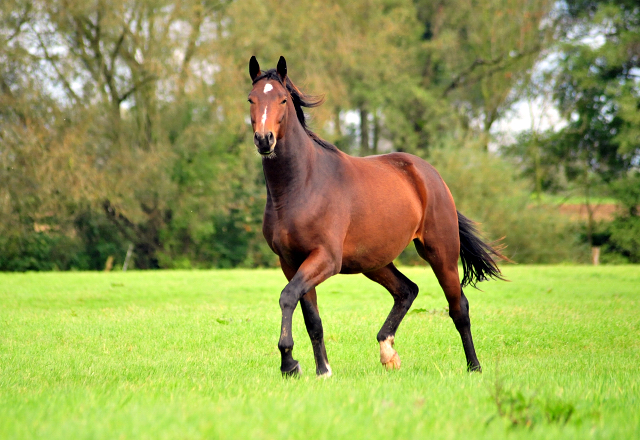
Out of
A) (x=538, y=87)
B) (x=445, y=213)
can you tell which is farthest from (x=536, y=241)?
(x=445, y=213)

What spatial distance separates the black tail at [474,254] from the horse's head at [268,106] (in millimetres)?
3076

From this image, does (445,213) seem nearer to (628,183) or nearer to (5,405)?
(5,405)

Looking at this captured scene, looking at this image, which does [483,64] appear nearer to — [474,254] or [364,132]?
[364,132]

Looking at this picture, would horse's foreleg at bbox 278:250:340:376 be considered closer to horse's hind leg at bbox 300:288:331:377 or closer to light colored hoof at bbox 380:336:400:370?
horse's hind leg at bbox 300:288:331:377

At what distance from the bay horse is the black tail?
0.47 m

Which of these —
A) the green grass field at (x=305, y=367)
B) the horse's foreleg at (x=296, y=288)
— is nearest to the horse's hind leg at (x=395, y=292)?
the green grass field at (x=305, y=367)

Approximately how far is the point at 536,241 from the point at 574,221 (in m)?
3.03

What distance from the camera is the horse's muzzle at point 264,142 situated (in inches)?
206

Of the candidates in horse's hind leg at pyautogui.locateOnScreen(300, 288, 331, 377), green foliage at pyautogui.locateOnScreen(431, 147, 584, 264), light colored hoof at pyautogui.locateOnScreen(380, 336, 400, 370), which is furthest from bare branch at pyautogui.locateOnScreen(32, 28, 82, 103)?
horse's hind leg at pyautogui.locateOnScreen(300, 288, 331, 377)

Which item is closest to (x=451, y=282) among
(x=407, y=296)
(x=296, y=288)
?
(x=407, y=296)

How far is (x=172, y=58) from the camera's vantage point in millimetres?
28203

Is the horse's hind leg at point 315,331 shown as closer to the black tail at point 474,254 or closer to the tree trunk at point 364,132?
the black tail at point 474,254

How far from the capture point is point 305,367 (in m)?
7.02

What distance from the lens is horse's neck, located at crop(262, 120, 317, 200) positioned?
5789 mm
